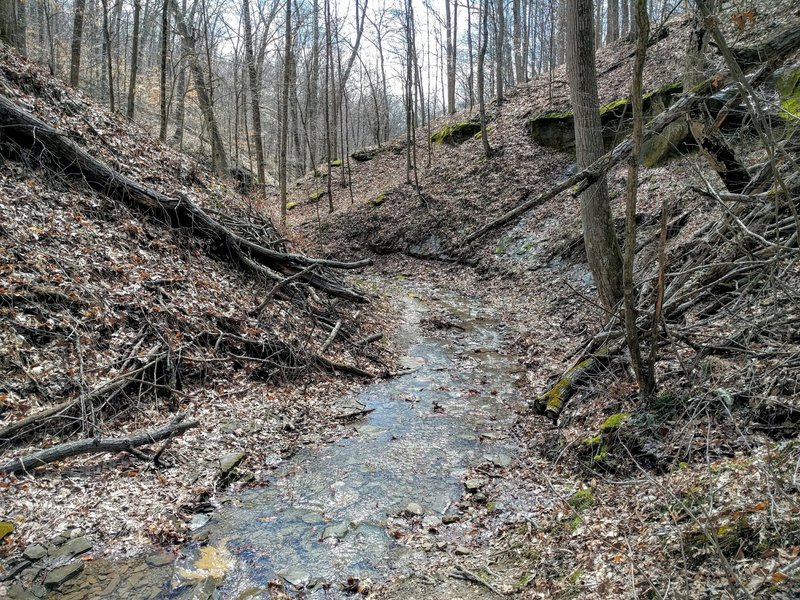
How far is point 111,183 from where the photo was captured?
30.8 feet

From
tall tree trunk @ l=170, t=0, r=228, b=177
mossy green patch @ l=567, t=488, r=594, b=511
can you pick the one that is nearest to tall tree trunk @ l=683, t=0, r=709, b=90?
mossy green patch @ l=567, t=488, r=594, b=511

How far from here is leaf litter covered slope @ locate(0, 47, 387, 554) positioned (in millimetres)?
5285

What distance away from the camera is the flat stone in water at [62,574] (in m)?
4.24

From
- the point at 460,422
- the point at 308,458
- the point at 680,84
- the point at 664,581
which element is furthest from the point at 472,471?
the point at 680,84

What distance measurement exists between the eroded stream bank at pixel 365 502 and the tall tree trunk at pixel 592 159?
8.13 feet

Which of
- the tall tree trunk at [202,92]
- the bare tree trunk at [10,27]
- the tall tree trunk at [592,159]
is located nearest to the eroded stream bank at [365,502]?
the tall tree trunk at [592,159]

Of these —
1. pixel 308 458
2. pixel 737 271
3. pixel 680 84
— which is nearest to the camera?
pixel 737 271

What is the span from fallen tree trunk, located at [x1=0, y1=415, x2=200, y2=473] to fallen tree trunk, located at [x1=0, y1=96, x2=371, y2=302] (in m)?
4.87

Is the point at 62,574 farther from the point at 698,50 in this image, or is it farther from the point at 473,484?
the point at 698,50

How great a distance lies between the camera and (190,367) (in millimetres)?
7535

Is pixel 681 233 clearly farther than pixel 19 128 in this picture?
Yes

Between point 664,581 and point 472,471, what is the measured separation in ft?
10.1

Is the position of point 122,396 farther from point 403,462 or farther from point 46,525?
point 403,462

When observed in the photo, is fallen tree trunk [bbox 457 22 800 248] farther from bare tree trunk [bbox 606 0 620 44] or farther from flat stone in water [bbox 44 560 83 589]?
bare tree trunk [bbox 606 0 620 44]
